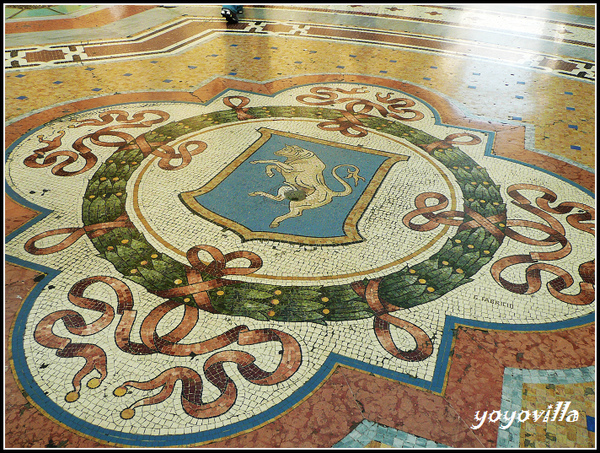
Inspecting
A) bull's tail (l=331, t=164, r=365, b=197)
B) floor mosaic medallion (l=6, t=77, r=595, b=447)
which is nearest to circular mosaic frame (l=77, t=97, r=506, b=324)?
floor mosaic medallion (l=6, t=77, r=595, b=447)

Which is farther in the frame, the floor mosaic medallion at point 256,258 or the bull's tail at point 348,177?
the bull's tail at point 348,177

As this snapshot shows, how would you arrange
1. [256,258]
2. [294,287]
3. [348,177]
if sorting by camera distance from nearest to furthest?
1. [294,287]
2. [256,258]
3. [348,177]

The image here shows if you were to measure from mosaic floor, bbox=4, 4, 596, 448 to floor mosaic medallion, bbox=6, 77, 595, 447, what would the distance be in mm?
19

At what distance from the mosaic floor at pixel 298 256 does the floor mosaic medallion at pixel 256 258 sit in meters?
0.02

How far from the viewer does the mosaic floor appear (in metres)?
2.67

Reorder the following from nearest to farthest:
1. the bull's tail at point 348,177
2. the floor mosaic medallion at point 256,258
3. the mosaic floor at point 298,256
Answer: the mosaic floor at point 298,256 → the floor mosaic medallion at point 256,258 → the bull's tail at point 348,177

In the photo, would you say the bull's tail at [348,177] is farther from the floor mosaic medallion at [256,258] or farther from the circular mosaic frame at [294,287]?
the circular mosaic frame at [294,287]

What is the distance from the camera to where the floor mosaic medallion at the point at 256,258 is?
282cm

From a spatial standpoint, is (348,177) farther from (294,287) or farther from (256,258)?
(294,287)

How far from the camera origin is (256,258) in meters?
3.78

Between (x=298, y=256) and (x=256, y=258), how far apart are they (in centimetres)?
37

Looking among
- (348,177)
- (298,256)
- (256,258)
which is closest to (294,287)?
(298,256)

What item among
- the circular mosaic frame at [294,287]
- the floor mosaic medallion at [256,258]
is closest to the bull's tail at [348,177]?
the floor mosaic medallion at [256,258]

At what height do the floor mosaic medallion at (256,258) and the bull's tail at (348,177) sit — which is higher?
the bull's tail at (348,177)
